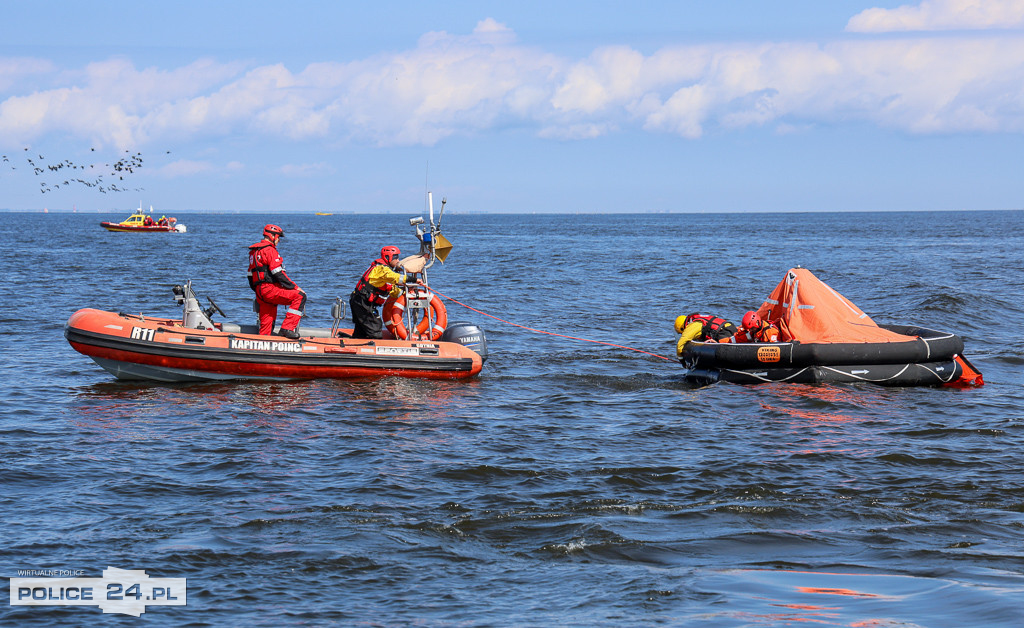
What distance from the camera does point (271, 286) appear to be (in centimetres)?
1122

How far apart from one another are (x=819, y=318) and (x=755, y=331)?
2.61ft

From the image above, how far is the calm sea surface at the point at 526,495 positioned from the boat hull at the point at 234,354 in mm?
247

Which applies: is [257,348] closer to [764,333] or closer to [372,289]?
[372,289]

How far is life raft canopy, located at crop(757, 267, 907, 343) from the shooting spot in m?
11.4

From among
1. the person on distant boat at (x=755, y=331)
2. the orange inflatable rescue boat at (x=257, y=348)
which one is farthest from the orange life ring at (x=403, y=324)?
the person on distant boat at (x=755, y=331)

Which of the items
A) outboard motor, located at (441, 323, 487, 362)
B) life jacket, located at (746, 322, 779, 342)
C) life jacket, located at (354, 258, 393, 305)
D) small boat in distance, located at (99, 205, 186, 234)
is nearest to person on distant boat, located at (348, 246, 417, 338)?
life jacket, located at (354, 258, 393, 305)

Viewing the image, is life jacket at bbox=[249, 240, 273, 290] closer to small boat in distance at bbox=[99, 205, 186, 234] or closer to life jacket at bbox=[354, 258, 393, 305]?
life jacket at bbox=[354, 258, 393, 305]

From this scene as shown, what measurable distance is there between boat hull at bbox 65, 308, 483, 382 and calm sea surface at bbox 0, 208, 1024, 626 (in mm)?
247

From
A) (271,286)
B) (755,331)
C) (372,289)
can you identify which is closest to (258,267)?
(271,286)

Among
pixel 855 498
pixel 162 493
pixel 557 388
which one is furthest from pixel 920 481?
pixel 162 493

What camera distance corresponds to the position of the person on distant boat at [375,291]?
11.5 metres

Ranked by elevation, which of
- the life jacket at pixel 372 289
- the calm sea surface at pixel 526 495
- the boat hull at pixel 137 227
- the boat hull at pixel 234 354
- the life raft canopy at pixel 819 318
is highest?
the boat hull at pixel 137 227

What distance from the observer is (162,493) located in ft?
23.3

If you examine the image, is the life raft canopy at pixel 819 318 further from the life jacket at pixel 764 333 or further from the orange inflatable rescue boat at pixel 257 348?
the orange inflatable rescue boat at pixel 257 348
